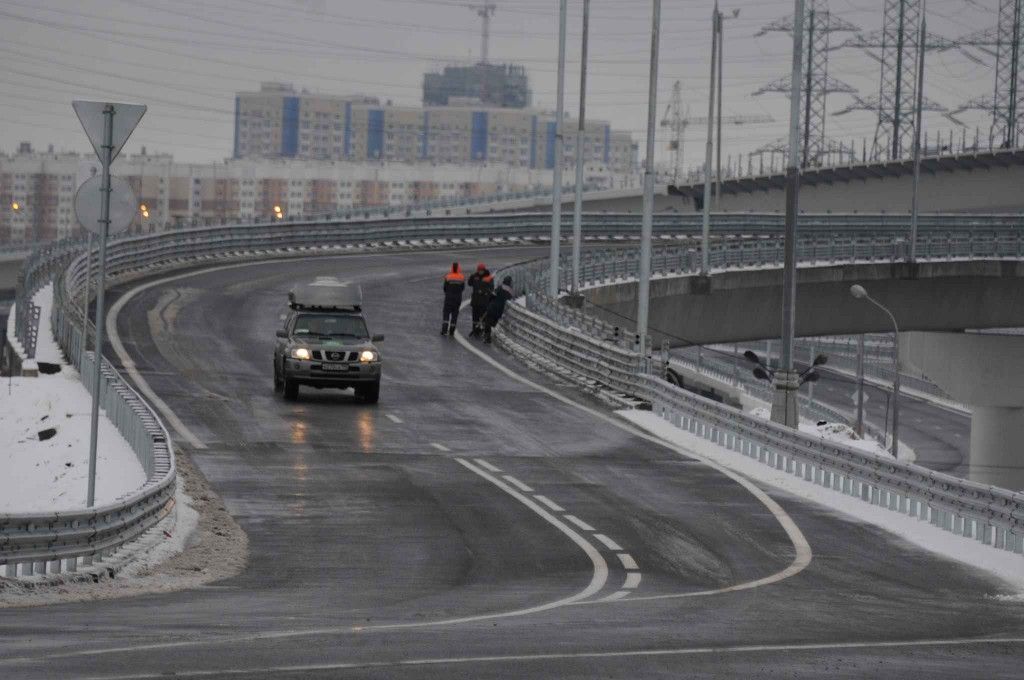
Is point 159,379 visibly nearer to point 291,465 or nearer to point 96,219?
point 291,465

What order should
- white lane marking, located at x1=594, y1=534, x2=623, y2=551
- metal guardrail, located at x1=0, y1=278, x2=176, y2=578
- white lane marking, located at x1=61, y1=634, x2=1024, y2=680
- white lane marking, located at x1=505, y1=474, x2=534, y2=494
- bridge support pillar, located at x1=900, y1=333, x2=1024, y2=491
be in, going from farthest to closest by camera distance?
1. bridge support pillar, located at x1=900, y1=333, x2=1024, y2=491
2. white lane marking, located at x1=505, y1=474, x2=534, y2=494
3. white lane marking, located at x1=594, y1=534, x2=623, y2=551
4. metal guardrail, located at x1=0, y1=278, x2=176, y2=578
5. white lane marking, located at x1=61, y1=634, x2=1024, y2=680

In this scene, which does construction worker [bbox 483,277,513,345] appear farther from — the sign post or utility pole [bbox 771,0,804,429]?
the sign post

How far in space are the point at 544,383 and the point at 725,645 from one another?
25.2 meters

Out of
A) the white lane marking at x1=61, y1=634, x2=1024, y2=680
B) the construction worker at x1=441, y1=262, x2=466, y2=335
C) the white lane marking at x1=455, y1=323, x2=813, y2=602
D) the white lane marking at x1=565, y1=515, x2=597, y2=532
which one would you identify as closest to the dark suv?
the white lane marking at x1=455, y1=323, x2=813, y2=602

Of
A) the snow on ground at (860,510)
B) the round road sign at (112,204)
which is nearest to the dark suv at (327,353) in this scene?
the snow on ground at (860,510)

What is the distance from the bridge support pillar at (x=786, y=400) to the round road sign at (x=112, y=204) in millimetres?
13749

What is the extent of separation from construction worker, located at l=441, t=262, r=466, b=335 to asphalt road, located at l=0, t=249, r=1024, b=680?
674 centimetres

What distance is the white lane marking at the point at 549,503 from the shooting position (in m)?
21.8

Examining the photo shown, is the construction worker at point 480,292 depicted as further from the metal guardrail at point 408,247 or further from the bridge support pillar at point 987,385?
the bridge support pillar at point 987,385

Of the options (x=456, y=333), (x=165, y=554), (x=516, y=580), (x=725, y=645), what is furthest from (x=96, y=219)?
(x=456, y=333)

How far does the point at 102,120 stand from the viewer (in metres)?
16.0

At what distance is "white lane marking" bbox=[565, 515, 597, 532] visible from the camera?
66.3ft

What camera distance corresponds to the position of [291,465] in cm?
2458

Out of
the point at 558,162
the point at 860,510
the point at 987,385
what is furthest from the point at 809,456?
the point at 987,385
